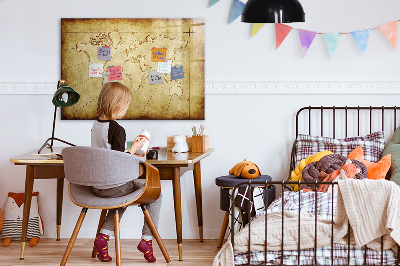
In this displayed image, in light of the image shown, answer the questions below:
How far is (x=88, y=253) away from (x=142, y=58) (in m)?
1.44

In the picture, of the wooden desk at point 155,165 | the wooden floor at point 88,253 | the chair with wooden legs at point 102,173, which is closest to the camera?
the chair with wooden legs at point 102,173

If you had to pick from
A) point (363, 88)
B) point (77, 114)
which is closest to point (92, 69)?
point (77, 114)

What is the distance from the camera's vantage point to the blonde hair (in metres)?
3.50

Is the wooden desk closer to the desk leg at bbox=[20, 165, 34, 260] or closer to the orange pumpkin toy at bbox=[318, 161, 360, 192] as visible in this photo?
the desk leg at bbox=[20, 165, 34, 260]

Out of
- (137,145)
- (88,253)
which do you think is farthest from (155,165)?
(88,253)

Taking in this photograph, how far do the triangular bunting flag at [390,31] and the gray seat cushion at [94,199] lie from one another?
213 cm

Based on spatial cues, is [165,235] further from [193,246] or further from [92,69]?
[92,69]

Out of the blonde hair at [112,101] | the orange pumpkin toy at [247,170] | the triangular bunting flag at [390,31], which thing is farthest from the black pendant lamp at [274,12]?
the triangular bunting flag at [390,31]

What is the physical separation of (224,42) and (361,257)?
6.59 feet

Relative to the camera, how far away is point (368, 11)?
435 cm

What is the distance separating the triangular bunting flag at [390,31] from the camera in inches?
170

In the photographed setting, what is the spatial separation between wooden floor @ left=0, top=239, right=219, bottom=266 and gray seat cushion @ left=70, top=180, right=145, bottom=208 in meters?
0.51

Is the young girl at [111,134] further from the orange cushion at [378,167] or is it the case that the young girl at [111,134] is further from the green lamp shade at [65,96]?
the orange cushion at [378,167]

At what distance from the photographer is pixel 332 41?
171 inches
